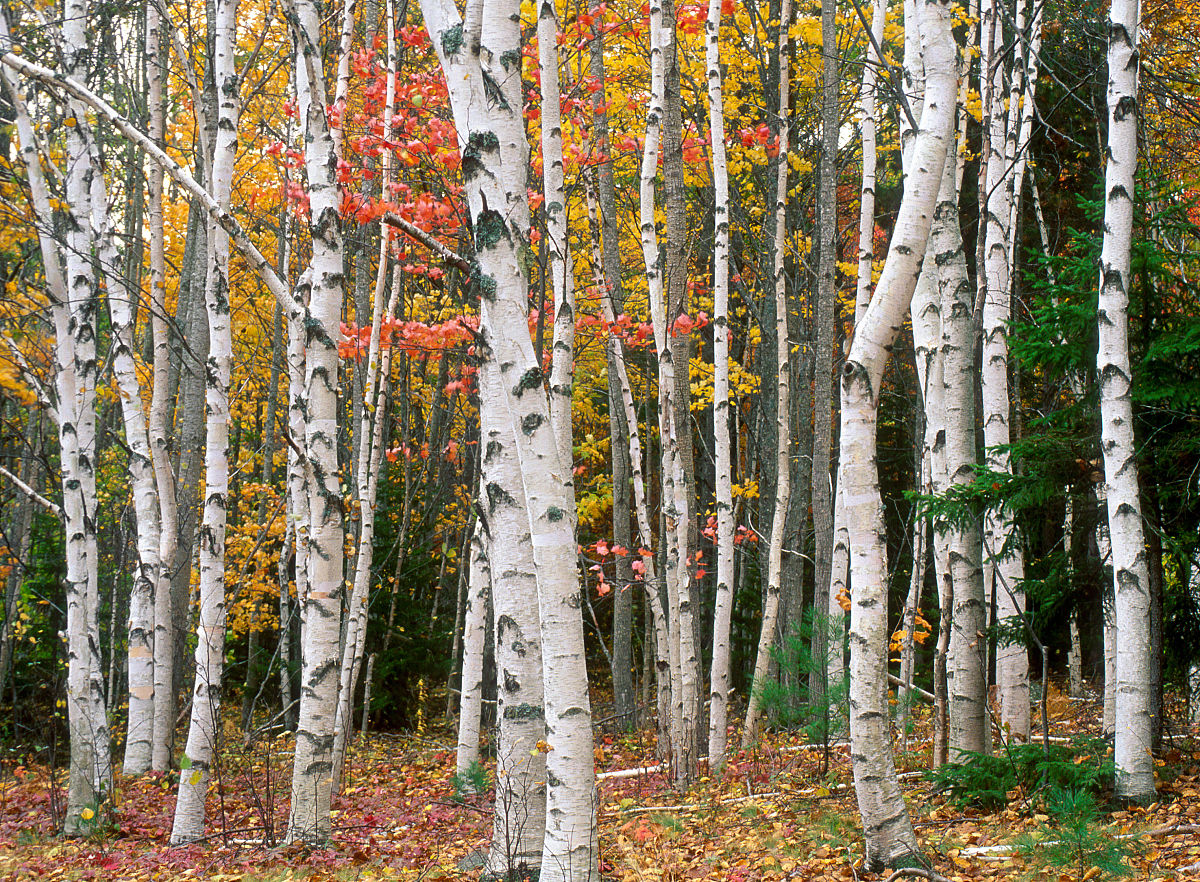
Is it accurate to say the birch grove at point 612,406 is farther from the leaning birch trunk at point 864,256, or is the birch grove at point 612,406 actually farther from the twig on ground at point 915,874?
the twig on ground at point 915,874

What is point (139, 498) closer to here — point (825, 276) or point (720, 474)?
point (720, 474)

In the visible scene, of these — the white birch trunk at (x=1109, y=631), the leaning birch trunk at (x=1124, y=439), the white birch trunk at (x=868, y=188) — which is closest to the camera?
the leaning birch trunk at (x=1124, y=439)

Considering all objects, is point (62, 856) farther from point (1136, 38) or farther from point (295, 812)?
point (1136, 38)

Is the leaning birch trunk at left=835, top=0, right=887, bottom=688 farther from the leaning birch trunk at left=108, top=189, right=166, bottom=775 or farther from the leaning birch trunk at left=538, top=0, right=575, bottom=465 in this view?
the leaning birch trunk at left=108, top=189, right=166, bottom=775

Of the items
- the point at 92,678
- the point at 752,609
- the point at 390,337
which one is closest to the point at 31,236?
the point at 390,337

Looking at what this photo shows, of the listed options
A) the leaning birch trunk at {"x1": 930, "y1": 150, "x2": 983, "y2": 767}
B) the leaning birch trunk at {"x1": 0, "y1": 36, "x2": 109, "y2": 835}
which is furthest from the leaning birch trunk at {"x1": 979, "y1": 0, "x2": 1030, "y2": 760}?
the leaning birch trunk at {"x1": 0, "y1": 36, "x2": 109, "y2": 835}

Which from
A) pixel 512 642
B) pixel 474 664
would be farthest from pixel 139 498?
pixel 512 642

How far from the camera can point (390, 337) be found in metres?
7.52

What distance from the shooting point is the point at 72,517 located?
6688mm

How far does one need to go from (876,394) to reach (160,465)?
5.80m

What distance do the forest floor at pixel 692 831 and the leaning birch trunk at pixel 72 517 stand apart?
360mm

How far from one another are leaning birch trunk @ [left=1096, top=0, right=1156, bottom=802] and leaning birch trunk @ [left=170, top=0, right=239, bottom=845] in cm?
553

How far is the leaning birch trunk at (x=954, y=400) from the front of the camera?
5227mm

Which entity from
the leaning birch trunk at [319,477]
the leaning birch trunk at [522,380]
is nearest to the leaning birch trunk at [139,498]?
the leaning birch trunk at [319,477]
